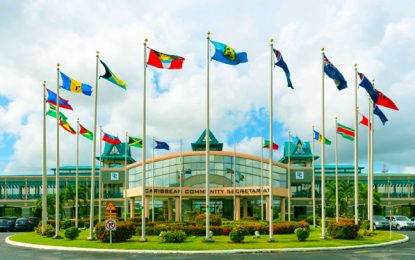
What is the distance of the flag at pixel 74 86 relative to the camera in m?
37.5

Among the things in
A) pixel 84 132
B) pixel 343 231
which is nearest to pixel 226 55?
pixel 343 231

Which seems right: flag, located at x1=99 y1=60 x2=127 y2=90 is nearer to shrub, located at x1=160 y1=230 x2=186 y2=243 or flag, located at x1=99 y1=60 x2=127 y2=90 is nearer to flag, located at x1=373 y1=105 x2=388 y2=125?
shrub, located at x1=160 y1=230 x2=186 y2=243

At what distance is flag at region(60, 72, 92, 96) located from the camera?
37.5 m

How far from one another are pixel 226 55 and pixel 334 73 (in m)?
8.22

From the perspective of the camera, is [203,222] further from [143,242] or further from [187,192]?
[187,192]

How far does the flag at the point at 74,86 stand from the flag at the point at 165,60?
7.52m

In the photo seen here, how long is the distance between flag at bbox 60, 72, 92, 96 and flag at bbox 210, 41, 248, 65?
36.1 ft


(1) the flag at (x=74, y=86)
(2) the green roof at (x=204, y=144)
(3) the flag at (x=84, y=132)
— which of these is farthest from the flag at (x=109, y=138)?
(2) the green roof at (x=204, y=144)

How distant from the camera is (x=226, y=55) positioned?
1225 inches

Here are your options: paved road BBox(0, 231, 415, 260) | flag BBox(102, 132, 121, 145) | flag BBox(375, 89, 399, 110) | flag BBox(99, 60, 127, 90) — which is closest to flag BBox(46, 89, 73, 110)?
flag BBox(99, 60, 127, 90)

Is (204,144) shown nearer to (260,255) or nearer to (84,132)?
(84,132)

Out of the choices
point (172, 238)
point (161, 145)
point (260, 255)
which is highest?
point (161, 145)

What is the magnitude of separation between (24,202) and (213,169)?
141 feet

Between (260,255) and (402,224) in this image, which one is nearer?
(260,255)
